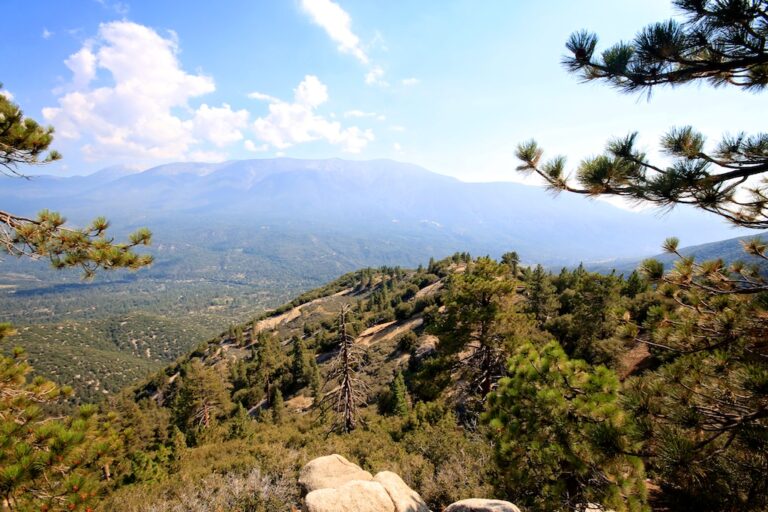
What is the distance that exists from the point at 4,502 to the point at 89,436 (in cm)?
120

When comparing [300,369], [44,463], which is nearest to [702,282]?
[44,463]

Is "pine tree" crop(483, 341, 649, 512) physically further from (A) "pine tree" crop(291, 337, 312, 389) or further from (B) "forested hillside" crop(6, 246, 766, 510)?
(A) "pine tree" crop(291, 337, 312, 389)

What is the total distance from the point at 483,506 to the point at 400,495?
211 centimetres

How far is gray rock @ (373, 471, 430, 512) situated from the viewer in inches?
286

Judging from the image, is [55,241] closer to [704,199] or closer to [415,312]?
[704,199]

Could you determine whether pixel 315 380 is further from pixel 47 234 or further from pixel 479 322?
pixel 47 234

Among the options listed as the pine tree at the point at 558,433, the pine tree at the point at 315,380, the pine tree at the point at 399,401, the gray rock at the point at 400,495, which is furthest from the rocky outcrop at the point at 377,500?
the pine tree at the point at 315,380

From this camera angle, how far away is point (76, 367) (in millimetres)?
86875

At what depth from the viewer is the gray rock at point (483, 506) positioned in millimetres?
6213

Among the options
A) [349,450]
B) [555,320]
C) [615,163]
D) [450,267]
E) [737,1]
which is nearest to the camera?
[737,1]

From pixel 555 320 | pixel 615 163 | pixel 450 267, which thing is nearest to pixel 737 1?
pixel 615 163

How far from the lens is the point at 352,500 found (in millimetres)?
7074

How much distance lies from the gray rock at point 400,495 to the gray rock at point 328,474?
47.9 inches

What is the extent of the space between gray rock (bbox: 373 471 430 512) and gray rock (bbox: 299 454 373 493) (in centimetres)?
122
